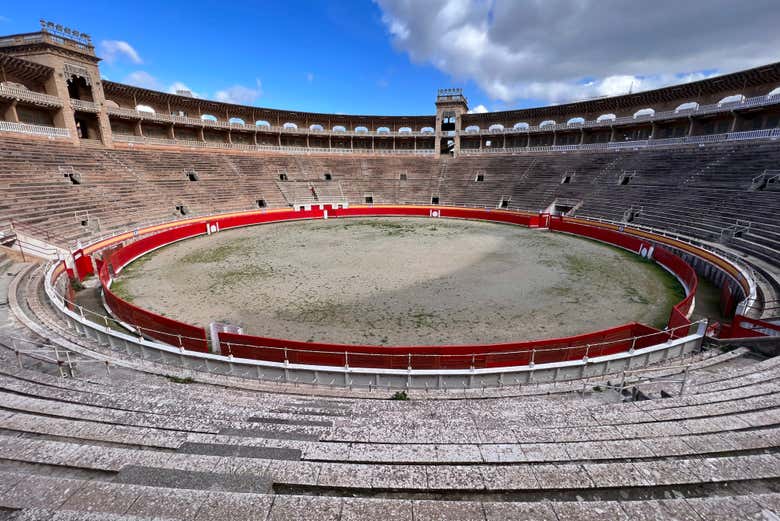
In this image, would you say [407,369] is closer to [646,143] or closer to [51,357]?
[51,357]

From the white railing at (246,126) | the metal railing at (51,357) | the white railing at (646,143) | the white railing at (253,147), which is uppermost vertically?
the white railing at (246,126)

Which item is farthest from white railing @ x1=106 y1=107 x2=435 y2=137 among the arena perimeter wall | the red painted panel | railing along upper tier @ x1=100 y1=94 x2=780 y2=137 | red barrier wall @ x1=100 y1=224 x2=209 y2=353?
the arena perimeter wall

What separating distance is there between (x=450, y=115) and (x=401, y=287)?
4503 centimetres

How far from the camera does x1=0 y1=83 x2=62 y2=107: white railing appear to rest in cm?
2559

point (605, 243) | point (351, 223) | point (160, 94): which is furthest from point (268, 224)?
point (605, 243)

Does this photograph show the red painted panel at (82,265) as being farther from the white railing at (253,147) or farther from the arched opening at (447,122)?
the arched opening at (447,122)

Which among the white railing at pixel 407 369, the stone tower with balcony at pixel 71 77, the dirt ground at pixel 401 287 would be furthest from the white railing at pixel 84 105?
the white railing at pixel 407 369

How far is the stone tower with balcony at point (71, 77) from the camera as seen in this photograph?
91.2ft

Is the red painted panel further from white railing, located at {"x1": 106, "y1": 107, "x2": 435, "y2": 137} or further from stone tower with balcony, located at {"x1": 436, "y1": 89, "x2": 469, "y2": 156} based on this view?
stone tower with balcony, located at {"x1": 436, "y1": 89, "x2": 469, "y2": 156}

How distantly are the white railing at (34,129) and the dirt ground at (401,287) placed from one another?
55.0 feet

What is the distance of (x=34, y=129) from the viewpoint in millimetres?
27672

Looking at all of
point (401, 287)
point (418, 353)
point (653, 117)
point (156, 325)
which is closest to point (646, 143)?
point (653, 117)

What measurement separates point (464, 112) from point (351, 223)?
104ft

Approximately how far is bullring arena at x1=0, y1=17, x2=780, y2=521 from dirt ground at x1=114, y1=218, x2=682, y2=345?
0.18 metres
